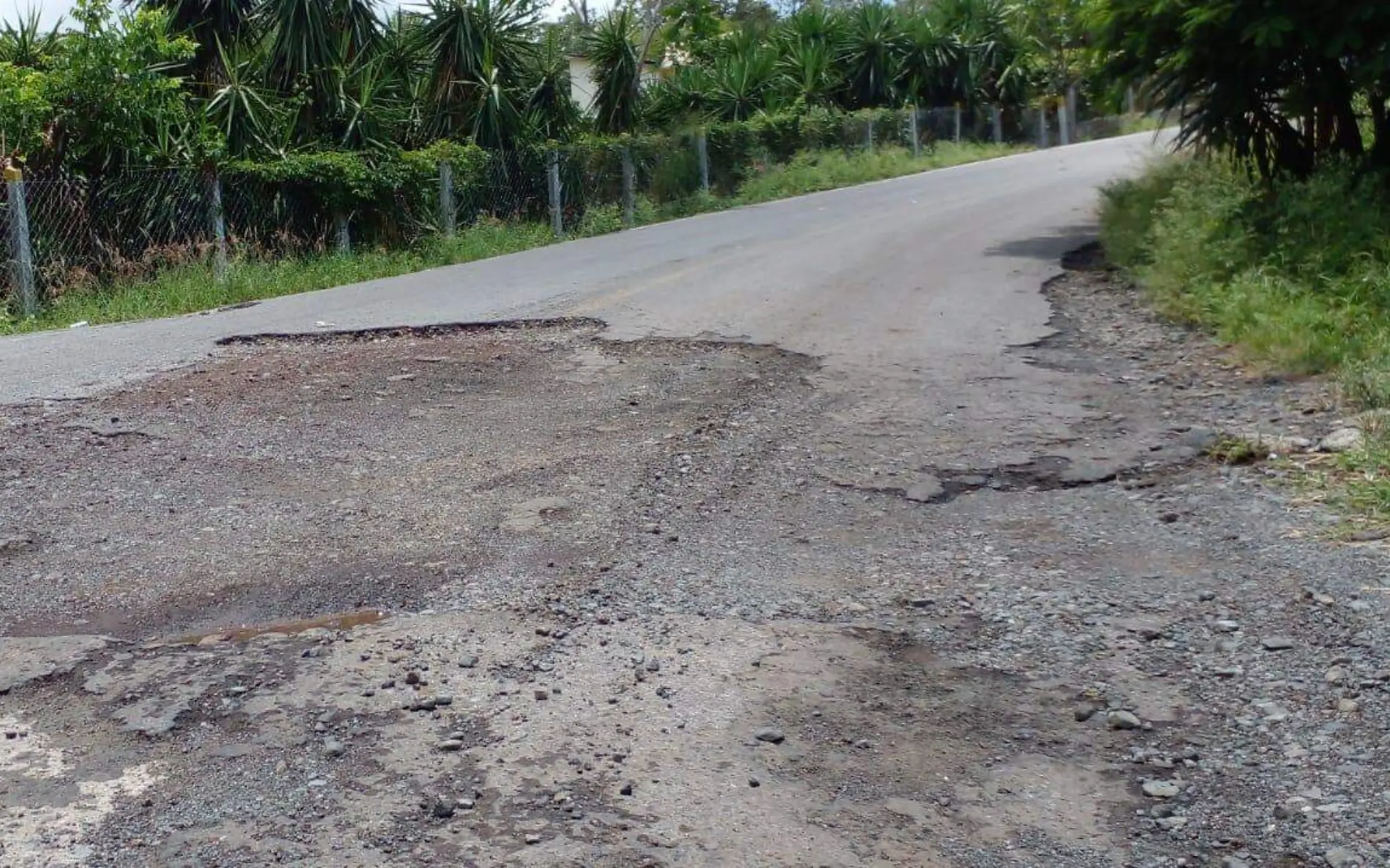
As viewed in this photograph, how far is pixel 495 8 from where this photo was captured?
20.8m

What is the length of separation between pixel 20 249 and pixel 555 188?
8.46 m

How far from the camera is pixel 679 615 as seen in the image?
4.75 metres

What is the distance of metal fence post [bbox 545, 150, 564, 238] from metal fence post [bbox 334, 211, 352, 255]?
11.8 feet

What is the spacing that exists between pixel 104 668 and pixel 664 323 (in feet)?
20.2

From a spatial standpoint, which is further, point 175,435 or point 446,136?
point 446,136

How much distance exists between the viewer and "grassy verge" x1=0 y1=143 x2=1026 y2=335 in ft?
41.4

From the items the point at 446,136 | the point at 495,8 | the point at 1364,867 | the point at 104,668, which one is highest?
the point at 495,8

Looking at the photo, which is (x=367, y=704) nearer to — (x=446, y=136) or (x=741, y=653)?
(x=741, y=653)

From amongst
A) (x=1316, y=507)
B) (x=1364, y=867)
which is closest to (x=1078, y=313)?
(x=1316, y=507)

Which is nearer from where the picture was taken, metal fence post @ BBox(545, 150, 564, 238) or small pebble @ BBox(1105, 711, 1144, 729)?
small pebble @ BBox(1105, 711, 1144, 729)

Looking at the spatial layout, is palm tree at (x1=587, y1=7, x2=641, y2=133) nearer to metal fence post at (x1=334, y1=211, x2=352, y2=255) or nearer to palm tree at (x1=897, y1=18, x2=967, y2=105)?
metal fence post at (x1=334, y1=211, x2=352, y2=255)

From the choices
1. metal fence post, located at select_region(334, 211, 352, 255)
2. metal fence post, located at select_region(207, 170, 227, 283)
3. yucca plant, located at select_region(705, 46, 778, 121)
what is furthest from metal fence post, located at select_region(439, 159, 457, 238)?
yucca plant, located at select_region(705, 46, 778, 121)

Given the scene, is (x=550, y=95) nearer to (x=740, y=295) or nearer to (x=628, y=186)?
(x=628, y=186)

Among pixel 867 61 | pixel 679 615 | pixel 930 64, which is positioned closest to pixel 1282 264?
pixel 679 615
